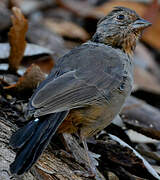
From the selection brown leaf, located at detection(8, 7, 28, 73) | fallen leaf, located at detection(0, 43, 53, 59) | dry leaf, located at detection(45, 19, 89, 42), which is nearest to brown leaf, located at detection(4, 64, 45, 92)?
brown leaf, located at detection(8, 7, 28, 73)

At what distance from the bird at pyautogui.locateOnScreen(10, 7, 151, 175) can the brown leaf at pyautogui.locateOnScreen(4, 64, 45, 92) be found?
0.22 m

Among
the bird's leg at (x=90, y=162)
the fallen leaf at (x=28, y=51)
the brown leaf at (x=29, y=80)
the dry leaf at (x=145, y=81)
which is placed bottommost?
the dry leaf at (x=145, y=81)

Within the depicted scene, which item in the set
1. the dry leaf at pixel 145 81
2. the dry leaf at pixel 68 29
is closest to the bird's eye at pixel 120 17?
the dry leaf at pixel 145 81

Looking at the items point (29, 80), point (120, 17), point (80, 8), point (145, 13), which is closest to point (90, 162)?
point (29, 80)

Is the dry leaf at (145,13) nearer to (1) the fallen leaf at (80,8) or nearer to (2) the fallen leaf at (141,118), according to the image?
(1) the fallen leaf at (80,8)

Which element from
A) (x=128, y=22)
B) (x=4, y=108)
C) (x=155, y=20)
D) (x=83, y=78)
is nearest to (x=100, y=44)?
(x=128, y=22)

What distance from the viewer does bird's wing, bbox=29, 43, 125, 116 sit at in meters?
3.36

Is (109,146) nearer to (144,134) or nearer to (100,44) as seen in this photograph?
(144,134)

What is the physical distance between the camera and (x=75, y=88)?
11.7 feet

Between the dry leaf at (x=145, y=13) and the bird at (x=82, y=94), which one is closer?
the bird at (x=82, y=94)

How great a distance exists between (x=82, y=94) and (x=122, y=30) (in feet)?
3.90

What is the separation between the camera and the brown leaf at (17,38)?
4.42 metres

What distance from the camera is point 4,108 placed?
396 centimetres

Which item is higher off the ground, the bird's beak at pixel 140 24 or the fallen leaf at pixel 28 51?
the bird's beak at pixel 140 24
